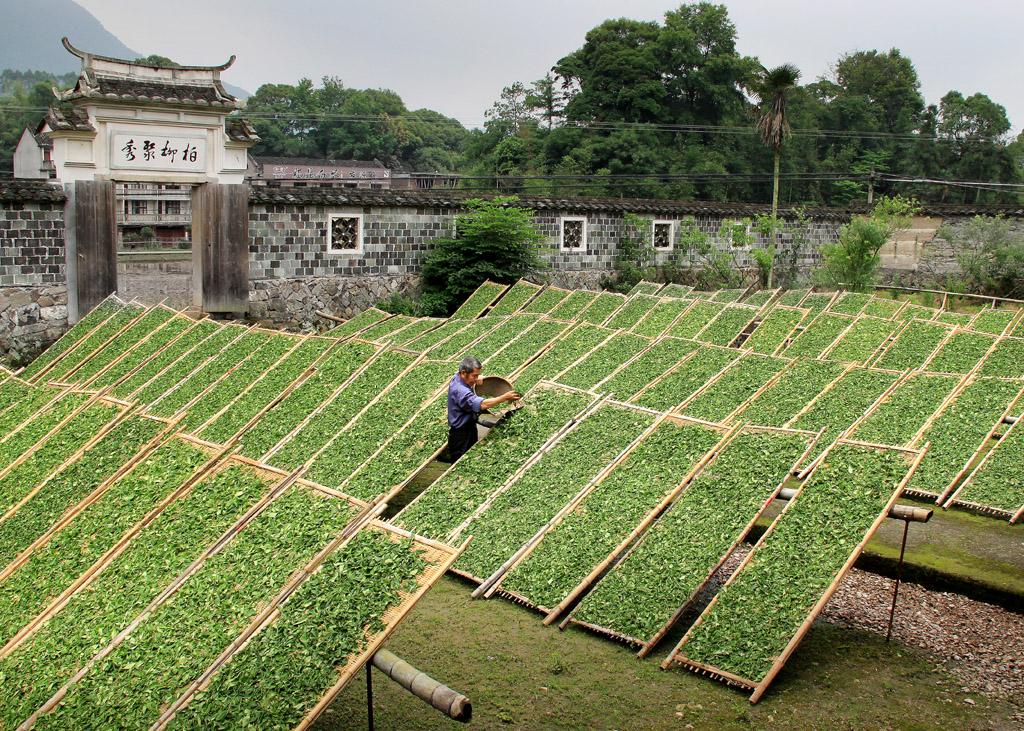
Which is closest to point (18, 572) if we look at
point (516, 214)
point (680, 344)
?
point (680, 344)

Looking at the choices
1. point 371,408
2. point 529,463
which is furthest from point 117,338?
point 529,463

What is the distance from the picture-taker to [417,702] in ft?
18.3

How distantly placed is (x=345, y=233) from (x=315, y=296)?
1.27m

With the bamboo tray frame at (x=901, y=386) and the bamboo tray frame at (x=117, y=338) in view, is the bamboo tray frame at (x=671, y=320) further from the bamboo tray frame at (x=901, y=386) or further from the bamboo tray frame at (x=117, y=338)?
the bamboo tray frame at (x=117, y=338)

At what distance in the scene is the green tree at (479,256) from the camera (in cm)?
1709

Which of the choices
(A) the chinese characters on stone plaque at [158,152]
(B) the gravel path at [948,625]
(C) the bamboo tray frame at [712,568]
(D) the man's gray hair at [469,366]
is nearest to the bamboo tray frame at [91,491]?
(D) the man's gray hair at [469,366]

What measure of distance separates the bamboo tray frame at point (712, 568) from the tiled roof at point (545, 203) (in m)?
11.0

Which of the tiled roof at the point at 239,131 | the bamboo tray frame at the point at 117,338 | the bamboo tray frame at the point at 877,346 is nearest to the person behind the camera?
the bamboo tray frame at the point at 877,346

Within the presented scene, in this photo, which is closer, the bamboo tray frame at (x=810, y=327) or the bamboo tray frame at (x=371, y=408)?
the bamboo tray frame at (x=371, y=408)

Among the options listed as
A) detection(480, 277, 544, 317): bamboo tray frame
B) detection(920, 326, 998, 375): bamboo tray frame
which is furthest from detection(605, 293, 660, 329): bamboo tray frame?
detection(920, 326, 998, 375): bamboo tray frame

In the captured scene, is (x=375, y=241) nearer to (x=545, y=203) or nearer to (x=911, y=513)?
(x=545, y=203)

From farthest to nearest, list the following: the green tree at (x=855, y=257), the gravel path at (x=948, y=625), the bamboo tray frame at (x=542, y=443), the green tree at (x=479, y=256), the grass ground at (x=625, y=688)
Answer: the green tree at (x=855, y=257)
the green tree at (x=479, y=256)
the bamboo tray frame at (x=542, y=443)
the gravel path at (x=948, y=625)
the grass ground at (x=625, y=688)

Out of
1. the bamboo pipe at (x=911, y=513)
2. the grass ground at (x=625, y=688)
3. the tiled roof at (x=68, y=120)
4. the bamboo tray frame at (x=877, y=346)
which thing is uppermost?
the tiled roof at (x=68, y=120)

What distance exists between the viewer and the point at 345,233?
17.1 metres
